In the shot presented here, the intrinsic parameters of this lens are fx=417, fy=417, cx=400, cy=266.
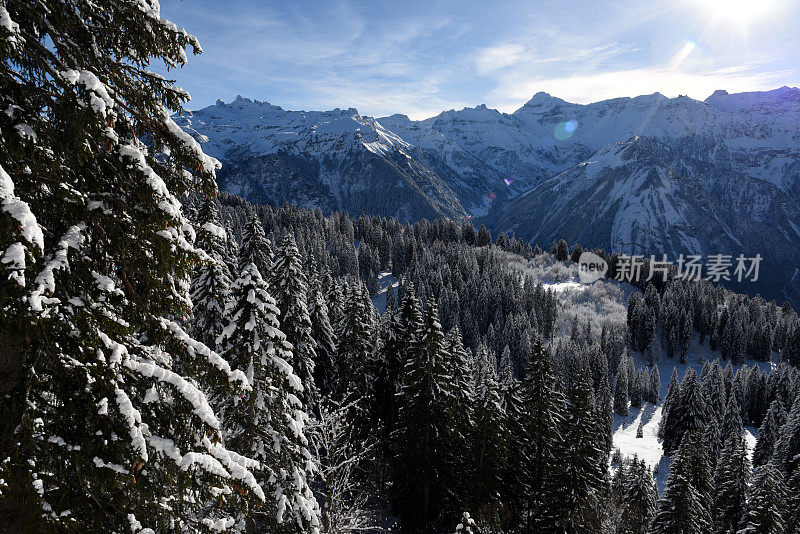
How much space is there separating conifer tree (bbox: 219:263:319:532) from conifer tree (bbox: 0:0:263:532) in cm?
750

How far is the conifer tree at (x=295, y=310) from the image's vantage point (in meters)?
24.3

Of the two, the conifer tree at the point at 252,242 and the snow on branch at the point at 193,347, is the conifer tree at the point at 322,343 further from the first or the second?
the snow on branch at the point at 193,347

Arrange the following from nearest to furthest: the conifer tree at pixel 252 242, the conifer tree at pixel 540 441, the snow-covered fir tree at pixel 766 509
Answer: the snow-covered fir tree at pixel 766 509 → the conifer tree at pixel 540 441 → the conifer tree at pixel 252 242

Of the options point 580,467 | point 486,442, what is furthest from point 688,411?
point 486,442

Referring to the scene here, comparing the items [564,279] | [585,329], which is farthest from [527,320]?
[564,279]

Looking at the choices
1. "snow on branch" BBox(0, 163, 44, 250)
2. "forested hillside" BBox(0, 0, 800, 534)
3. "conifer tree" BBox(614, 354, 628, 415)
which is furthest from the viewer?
"conifer tree" BBox(614, 354, 628, 415)

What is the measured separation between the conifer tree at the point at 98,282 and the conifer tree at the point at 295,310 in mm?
19207

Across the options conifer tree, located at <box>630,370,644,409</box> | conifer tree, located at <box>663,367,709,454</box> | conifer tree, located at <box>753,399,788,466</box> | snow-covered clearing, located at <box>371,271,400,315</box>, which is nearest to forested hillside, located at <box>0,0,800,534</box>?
conifer tree, located at <box>663,367,709,454</box>

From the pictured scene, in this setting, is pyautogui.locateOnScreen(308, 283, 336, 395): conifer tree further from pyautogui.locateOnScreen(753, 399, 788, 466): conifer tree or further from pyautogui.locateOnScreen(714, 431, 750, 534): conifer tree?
pyautogui.locateOnScreen(753, 399, 788, 466): conifer tree

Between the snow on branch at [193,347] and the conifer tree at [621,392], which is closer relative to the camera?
the snow on branch at [193,347]

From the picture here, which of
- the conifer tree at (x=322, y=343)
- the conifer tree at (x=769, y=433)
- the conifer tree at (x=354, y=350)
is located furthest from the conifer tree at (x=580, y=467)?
the conifer tree at (x=769, y=433)

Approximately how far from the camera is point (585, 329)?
375 feet

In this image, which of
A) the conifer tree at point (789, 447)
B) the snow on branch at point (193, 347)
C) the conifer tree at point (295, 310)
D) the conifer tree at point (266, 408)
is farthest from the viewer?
the conifer tree at point (789, 447)

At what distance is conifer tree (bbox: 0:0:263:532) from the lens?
399 cm
